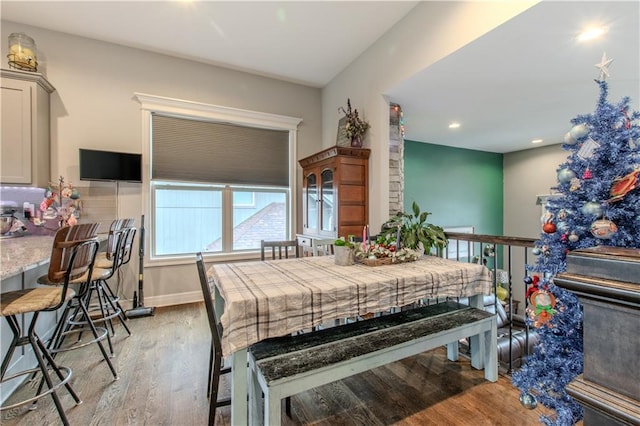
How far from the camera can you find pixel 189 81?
148 inches

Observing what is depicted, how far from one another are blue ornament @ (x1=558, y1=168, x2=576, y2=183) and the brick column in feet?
6.51

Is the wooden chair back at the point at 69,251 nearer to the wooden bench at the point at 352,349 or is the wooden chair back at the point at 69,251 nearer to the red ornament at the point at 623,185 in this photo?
the wooden bench at the point at 352,349

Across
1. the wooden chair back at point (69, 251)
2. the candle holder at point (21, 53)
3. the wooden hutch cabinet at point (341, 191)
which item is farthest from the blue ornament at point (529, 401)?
the candle holder at point (21, 53)

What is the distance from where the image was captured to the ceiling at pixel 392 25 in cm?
211

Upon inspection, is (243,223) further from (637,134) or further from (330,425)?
(637,134)

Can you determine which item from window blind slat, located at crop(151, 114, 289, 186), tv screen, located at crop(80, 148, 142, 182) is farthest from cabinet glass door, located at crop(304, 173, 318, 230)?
tv screen, located at crop(80, 148, 142, 182)

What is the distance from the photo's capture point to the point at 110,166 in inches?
127

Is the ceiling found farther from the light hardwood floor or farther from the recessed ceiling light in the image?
the light hardwood floor

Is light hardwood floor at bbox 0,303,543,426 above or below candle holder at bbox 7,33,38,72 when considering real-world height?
below

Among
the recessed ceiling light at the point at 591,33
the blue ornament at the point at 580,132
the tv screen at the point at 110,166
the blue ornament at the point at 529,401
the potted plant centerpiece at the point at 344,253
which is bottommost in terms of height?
the blue ornament at the point at 529,401

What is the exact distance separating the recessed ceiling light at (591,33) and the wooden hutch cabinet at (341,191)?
1.93 metres

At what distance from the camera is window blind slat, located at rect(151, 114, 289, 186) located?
3639 mm

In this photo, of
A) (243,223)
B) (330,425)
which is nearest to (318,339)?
(330,425)

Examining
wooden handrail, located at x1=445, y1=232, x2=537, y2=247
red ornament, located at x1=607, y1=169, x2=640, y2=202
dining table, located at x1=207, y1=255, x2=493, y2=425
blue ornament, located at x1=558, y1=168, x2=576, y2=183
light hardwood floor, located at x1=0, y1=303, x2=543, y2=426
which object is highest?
blue ornament, located at x1=558, y1=168, x2=576, y2=183
